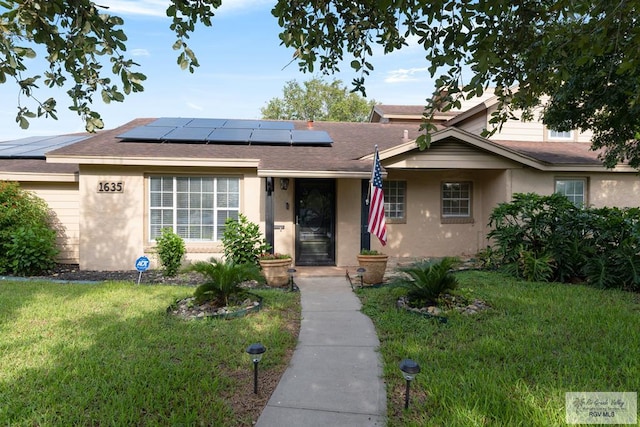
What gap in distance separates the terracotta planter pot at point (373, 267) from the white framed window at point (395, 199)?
366 cm

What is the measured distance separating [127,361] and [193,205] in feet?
20.0

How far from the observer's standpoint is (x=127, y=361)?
4203 mm

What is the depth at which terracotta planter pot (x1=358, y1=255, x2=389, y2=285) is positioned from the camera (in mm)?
8195

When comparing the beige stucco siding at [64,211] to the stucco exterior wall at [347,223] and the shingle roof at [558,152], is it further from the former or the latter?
the shingle roof at [558,152]

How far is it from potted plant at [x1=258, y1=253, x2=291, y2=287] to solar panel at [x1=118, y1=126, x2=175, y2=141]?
5.22 meters

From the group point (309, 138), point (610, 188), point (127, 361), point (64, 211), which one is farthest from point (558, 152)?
point (64, 211)

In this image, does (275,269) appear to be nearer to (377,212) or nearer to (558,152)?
(377,212)

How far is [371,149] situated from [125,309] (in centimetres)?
784

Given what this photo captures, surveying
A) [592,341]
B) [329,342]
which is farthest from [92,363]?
[592,341]

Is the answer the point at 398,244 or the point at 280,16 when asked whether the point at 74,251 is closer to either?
the point at 398,244

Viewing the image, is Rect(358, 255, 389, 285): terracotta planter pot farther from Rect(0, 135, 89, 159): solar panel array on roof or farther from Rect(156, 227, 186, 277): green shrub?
Rect(0, 135, 89, 159): solar panel array on roof

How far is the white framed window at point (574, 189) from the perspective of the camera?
1134 centimetres

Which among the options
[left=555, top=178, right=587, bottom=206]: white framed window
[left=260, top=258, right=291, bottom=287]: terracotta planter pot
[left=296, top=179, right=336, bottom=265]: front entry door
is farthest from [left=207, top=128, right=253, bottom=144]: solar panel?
[left=555, top=178, right=587, bottom=206]: white framed window

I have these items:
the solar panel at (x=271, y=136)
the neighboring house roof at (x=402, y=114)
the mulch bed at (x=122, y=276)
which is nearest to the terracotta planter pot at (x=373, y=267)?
the mulch bed at (x=122, y=276)
